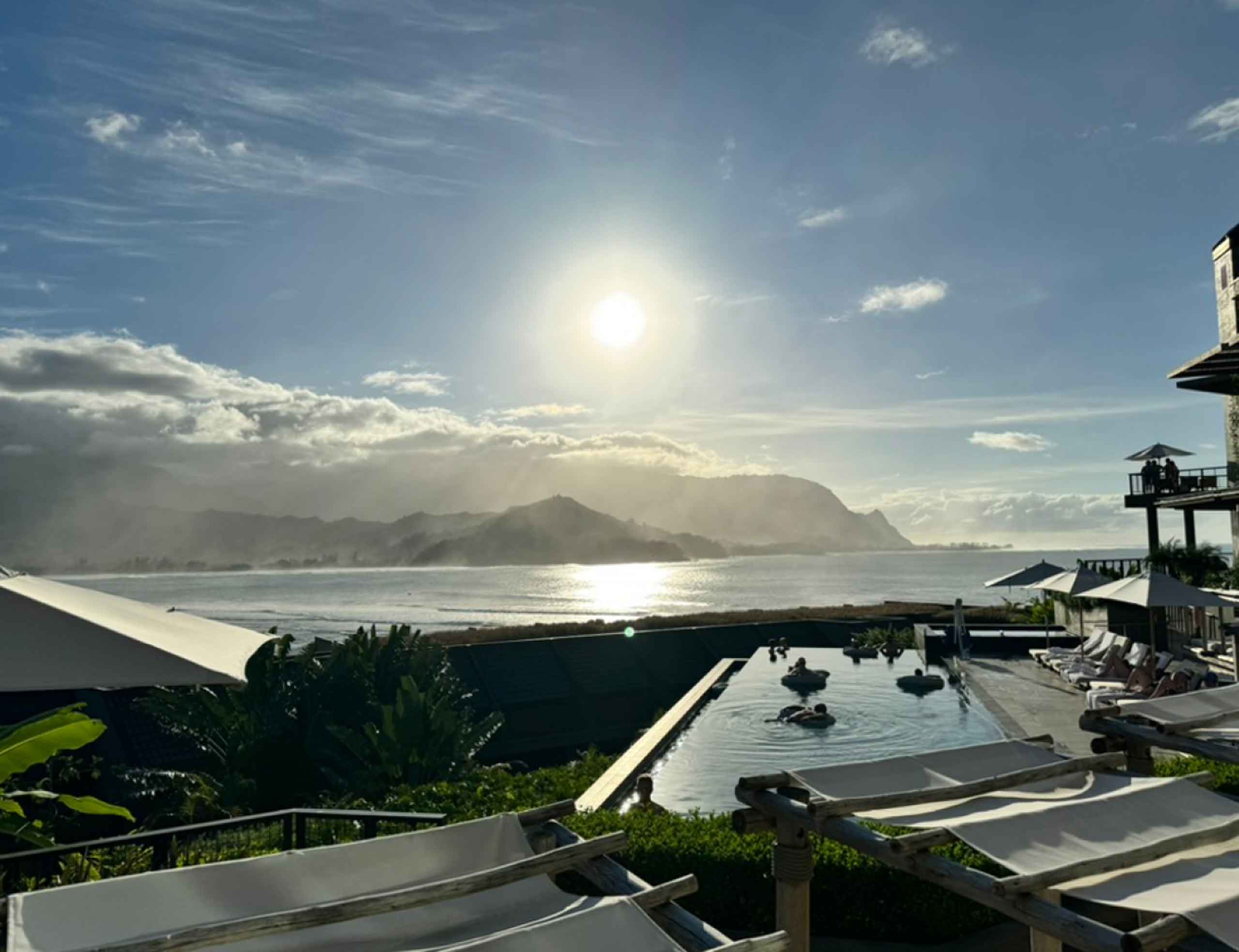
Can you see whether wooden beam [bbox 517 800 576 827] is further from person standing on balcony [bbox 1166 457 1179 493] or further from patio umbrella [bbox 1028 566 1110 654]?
person standing on balcony [bbox 1166 457 1179 493]

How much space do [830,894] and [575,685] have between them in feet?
59.2

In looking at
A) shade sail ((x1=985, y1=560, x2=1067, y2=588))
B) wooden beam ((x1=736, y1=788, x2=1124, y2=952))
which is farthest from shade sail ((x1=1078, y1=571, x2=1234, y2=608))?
wooden beam ((x1=736, y1=788, x2=1124, y2=952))

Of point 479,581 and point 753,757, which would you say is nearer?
point 753,757

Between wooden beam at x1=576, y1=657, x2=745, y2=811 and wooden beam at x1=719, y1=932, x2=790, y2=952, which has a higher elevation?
wooden beam at x1=719, y1=932, x2=790, y2=952

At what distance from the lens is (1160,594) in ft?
62.4

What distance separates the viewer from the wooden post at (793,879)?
5203mm

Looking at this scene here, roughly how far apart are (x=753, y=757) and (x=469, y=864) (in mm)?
13022

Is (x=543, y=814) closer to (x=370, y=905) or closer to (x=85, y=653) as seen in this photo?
(x=370, y=905)

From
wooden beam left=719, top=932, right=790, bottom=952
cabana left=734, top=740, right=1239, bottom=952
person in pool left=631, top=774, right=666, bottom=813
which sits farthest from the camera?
person in pool left=631, top=774, right=666, bottom=813

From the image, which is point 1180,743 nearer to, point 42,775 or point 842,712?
point 42,775

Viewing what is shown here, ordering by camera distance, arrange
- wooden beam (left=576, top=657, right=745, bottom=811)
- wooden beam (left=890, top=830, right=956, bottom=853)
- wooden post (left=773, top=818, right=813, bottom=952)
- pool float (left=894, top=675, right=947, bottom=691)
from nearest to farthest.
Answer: wooden beam (left=890, top=830, right=956, bottom=853) < wooden post (left=773, top=818, right=813, bottom=952) < wooden beam (left=576, top=657, right=745, bottom=811) < pool float (left=894, top=675, right=947, bottom=691)

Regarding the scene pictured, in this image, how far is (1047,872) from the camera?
12.5 feet

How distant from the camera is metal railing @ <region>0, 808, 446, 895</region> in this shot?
6336 mm

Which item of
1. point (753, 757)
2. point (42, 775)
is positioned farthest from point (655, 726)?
point (42, 775)
